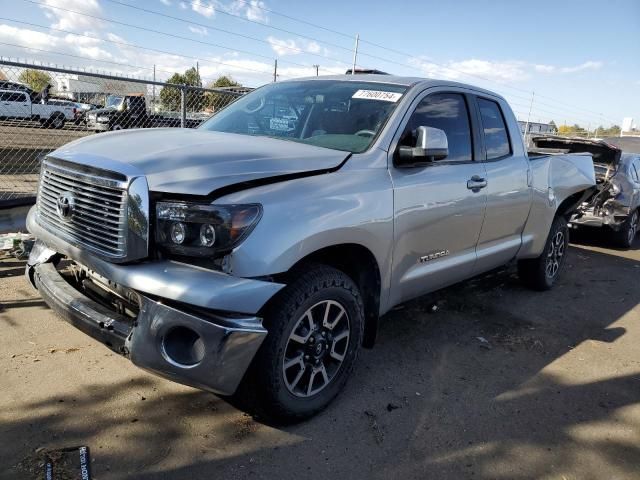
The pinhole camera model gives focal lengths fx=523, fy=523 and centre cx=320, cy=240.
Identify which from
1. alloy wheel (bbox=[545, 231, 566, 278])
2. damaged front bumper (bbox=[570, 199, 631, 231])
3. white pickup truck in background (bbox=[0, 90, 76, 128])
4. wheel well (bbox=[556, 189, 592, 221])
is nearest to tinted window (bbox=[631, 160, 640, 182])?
damaged front bumper (bbox=[570, 199, 631, 231])

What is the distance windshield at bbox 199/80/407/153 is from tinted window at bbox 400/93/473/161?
190 millimetres

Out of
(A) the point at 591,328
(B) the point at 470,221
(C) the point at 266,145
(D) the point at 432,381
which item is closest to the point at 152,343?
(C) the point at 266,145

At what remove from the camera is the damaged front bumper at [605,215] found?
27.1ft

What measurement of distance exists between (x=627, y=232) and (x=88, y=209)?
8.46m

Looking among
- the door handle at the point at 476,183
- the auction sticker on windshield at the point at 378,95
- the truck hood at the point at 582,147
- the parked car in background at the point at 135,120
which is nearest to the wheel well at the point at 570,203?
the door handle at the point at 476,183

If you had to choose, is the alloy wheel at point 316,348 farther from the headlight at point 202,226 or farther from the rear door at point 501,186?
the rear door at point 501,186

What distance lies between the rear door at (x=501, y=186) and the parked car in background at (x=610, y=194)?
3962mm

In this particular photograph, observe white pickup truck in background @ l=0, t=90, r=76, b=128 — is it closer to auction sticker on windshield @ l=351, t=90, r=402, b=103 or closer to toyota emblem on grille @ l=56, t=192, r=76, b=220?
toyota emblem on grille @ l=56, t=192, r=76, b=220

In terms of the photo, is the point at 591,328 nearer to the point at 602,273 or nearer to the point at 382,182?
the point at 602,273

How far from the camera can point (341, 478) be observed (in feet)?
8.14

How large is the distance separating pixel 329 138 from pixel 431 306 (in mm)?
2209

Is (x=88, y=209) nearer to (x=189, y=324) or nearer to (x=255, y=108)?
(x=189, y=324)

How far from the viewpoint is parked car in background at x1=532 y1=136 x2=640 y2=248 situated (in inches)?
324

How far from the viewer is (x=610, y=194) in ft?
27.3
